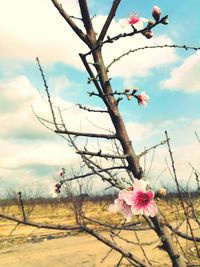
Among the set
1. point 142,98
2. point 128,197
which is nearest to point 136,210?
point 128,197

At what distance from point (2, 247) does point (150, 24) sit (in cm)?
1722

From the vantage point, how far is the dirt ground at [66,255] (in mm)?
12086

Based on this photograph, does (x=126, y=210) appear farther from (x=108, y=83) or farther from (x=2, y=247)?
(x=2, y=247)

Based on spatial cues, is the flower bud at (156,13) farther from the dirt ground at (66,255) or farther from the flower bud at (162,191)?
the dirt ground at (66,255)

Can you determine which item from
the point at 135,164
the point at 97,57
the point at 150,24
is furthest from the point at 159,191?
the point at 150,24

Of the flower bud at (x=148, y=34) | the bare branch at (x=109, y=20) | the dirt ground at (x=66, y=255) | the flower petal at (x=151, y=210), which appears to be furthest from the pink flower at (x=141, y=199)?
the dirt ground at (x=66, y=255)

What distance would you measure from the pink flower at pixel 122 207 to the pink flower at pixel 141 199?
3cm

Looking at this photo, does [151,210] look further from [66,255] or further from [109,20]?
[66,255]

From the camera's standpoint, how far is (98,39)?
142cm

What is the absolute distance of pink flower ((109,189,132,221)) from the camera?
130 cm

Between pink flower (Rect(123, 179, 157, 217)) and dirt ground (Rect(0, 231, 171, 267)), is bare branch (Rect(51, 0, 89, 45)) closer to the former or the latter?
pink flower (Rect(123, 179, 157, 217))

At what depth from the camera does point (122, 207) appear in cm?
133

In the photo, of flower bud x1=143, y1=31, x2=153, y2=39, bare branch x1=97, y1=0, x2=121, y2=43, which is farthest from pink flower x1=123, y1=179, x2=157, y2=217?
flower bud x1=143, y1=31, x2=153, y2=39

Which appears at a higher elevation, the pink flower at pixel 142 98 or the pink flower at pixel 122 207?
the pink flower at pixel 142 98
